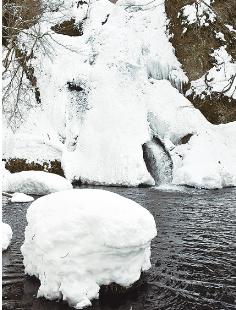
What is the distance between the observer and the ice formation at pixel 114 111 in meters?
23.2

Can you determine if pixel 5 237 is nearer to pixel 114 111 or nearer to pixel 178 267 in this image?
pixel 178 267

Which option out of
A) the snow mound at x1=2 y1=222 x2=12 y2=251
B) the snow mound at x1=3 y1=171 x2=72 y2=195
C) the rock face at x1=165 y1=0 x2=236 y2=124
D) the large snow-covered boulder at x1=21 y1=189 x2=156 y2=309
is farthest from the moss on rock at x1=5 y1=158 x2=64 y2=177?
the large snow-covered boulder at x1=21 y1=189 x2=156 y2=309

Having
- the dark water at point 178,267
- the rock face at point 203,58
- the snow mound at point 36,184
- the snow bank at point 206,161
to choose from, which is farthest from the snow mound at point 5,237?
the rock face at point 203,58

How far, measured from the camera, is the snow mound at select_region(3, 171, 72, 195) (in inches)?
728

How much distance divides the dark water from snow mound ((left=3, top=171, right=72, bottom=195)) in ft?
9.78

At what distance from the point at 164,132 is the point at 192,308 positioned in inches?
747

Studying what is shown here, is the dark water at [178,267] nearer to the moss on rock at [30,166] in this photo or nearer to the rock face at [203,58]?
the moss on rock at [30,166]

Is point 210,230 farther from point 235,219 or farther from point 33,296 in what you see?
point 33,296

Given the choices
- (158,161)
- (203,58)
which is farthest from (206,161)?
(203,58)

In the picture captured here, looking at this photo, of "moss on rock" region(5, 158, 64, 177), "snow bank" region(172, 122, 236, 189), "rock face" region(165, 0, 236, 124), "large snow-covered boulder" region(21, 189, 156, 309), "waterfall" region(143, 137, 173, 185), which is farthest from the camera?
"rock face" region(165, 0, 236, 124)

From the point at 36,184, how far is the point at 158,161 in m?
8.24

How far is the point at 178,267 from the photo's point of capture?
882cm

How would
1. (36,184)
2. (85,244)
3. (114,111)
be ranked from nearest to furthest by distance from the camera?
(85,244)
(36,184)
(114,111)

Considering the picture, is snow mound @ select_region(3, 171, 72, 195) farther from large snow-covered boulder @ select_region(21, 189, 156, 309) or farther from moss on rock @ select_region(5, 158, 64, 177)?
large snow-covered boulder @ select_region(21, 189, 156, 309)
